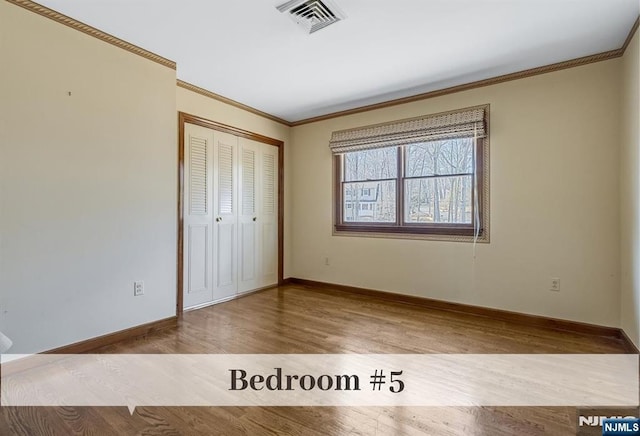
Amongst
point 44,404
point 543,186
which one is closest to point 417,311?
point 543,186

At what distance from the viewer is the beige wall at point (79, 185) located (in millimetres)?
2064

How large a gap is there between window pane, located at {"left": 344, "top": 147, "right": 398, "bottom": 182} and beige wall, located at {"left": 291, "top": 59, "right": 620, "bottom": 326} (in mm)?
469

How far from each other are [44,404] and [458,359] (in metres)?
2.59

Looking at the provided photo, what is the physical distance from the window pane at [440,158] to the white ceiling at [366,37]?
63cm

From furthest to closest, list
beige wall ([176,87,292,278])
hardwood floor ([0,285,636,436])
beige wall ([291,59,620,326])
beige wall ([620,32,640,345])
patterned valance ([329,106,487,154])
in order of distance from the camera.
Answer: beige wall ([176,87,292,278]) < patterned valance ([329,106,487,154]) < beige wall ([291,59,620,326]) < beige wall ([620,32,640,345]) < hardwood floor ([0,285,636,436])

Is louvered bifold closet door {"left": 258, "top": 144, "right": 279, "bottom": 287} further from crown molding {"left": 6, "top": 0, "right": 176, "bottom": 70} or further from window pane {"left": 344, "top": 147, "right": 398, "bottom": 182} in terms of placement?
crown molding {"left": 6, "top": 0, "right": 176, "bottom": 70}

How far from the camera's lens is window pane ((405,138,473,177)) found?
343 cm

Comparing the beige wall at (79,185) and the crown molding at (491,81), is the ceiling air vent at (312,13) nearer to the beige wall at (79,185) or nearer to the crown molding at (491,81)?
the beige wall at (79,185)

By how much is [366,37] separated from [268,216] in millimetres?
2685

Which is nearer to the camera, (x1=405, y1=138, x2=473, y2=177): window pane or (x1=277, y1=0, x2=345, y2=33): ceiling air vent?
(x1=277, y1=0, x2=345, y2=33): ceiling air vent

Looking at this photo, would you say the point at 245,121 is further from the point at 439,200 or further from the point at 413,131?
the point at 439,200

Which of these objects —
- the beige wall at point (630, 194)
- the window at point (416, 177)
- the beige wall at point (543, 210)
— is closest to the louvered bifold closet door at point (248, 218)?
the window at point (416, 177)

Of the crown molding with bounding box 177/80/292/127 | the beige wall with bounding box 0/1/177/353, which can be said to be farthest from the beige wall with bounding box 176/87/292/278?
the beige wall with bounding box 0/1/177/353

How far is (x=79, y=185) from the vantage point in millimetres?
2352
